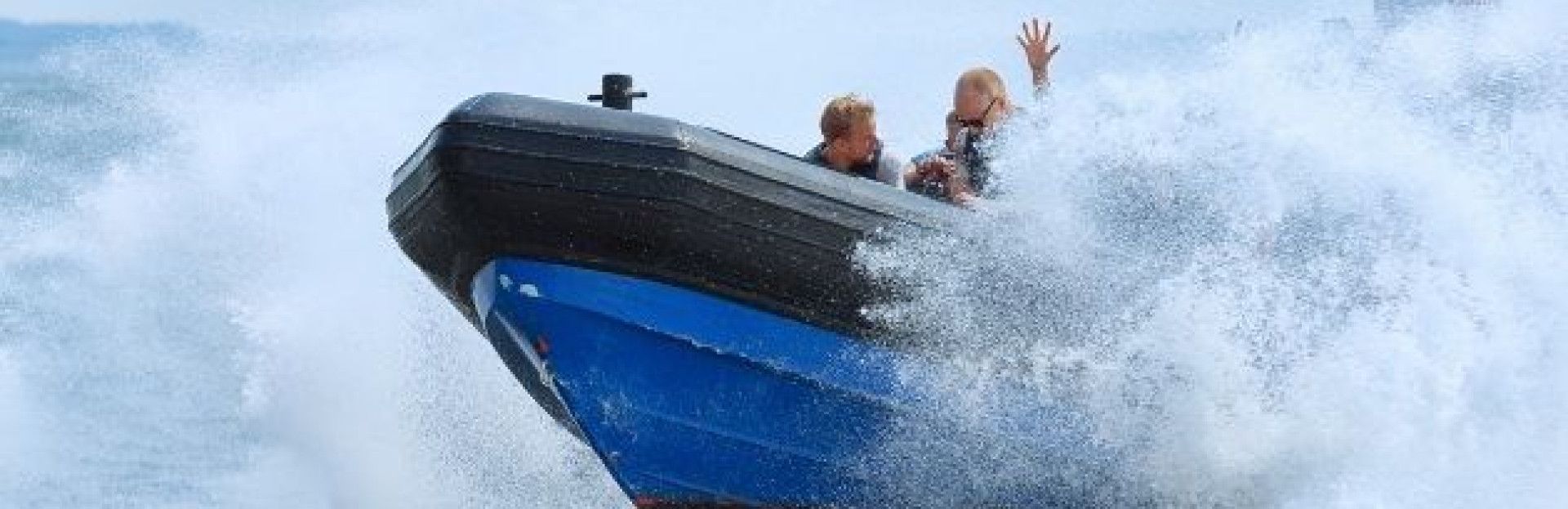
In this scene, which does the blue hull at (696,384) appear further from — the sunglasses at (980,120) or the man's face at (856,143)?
the sunglasses at (980,120)

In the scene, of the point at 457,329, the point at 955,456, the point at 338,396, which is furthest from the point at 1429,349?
the point at 338,396

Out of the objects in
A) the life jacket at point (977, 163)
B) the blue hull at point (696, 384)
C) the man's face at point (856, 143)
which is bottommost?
the blue hull at point (696, 384)

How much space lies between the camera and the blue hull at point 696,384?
572 centimetres

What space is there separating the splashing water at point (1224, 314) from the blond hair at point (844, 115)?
1.33 ft

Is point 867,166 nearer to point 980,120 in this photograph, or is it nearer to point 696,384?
point 980,120

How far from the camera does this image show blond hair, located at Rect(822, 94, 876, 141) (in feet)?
20.2

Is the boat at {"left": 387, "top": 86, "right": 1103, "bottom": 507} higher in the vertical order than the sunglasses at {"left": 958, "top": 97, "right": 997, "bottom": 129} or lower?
lower

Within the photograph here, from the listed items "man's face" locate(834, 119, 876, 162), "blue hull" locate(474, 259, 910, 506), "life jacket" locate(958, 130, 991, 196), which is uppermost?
"man's face" locate(834, 119, 876, 162)

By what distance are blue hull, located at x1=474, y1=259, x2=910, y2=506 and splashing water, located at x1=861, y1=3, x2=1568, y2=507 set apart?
0.19 metres

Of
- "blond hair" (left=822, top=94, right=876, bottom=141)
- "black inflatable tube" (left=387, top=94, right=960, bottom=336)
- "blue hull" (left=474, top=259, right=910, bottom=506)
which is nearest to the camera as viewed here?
"black inflatable tube" (left=387, top=94, right=960, bottom=336)

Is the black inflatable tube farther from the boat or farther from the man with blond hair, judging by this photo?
the man with blond hair

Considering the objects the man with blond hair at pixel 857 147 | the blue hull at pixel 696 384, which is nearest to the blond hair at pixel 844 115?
the man with blond hair at pixel 857 147

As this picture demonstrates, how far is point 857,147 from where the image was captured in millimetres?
6164

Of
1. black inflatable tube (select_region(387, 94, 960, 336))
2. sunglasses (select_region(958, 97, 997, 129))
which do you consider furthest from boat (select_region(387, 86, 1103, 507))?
sunglasses (select_region(958, 97, 997, 129))
